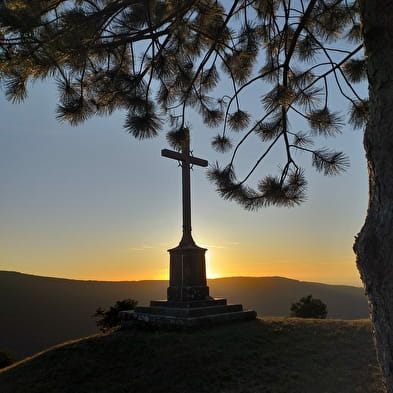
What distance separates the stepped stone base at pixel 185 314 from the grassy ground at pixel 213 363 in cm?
27

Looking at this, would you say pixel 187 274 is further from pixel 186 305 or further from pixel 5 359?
pixel 5 359

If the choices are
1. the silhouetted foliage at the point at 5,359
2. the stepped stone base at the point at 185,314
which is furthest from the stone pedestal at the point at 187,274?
the silhouetted foliage at the point at 5,359

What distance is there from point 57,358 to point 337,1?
21.2 ft

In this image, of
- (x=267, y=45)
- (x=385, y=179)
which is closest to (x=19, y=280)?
(x=267, y=45)

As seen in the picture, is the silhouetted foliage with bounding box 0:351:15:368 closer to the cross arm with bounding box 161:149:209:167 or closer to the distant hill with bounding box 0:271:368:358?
the cross arm with bounding box 161:149:209:167

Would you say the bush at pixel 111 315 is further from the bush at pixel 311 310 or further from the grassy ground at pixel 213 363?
the bush at pixel 311 310

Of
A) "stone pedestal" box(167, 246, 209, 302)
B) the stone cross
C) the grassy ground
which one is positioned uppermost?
the stone cross

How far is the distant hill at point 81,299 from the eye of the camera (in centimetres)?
2672

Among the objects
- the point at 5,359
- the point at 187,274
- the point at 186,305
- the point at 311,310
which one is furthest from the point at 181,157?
the point at 5,359

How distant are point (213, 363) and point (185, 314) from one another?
5.96 ft

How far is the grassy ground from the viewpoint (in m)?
4.75

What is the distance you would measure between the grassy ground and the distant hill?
700 inches

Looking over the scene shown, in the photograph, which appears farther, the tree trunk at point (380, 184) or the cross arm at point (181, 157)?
the cross arm at point (181, 157)

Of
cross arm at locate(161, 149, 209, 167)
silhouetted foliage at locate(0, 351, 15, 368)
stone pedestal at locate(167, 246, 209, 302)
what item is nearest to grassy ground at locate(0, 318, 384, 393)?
stone pedestal at locate(167, 246, 209, 302)
